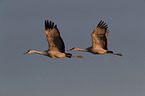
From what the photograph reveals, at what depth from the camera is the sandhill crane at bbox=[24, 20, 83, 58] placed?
1449 inches

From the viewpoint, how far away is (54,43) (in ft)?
123

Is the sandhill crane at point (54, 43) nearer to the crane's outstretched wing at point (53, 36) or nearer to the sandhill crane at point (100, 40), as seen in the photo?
the crane's outstretched wing at point (53, 36)

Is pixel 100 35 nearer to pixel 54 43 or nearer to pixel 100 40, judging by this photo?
pixel 100 40

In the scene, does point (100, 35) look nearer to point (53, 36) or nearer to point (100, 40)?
point (100, 40)

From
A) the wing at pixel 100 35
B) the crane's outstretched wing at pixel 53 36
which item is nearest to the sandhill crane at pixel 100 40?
the wing at pixel 100 35

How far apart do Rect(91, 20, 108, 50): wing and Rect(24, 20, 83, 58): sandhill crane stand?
2.68 metres

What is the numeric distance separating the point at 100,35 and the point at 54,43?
4264 millimetres

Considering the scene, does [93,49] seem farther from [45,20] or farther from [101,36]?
[45,20]

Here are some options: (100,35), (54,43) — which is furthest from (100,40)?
(54,43)

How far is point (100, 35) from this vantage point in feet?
126

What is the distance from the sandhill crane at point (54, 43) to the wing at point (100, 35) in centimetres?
268

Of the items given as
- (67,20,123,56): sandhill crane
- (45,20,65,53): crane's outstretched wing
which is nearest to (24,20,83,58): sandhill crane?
(45,20,65,53): crane's outstretched wing

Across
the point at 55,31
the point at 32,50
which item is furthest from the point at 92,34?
the point at 32,50

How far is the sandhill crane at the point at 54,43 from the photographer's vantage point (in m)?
36.8
